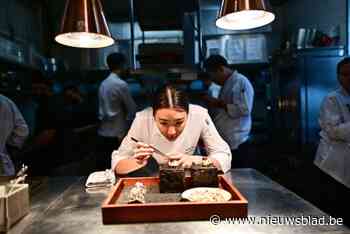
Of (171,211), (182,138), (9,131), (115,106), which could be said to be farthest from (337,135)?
(9,131)

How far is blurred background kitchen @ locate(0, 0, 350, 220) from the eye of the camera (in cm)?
301

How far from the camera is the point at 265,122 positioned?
409cm

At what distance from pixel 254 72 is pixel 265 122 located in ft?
2.18

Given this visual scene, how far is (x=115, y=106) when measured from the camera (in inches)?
120

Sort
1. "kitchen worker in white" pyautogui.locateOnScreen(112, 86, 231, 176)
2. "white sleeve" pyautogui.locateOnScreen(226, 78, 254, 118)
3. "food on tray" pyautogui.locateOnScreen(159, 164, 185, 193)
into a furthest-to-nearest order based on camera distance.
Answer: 1. "white sleeve" pyautogui.locateOnScreen(226, 78, 254, 118)
2. "kitchen worker in white" pyautogui.locateOnScreen(112, 86, 231, 176)
3. "food on tray" pyautogui.locateOnScreen(159, 164, 185, 193)

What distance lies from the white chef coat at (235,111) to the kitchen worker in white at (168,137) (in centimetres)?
94

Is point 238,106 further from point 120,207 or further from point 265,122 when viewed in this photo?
point 120,207

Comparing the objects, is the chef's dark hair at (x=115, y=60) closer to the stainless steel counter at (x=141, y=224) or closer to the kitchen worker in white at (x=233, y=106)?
the kitchen worker in white at (x=233, y=106)

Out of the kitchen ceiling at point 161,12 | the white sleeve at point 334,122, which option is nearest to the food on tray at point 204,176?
the white sleeve at point 334,122

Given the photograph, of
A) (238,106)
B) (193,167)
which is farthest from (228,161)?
(238,106)

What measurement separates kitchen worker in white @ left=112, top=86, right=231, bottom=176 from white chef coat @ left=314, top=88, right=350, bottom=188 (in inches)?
33.0

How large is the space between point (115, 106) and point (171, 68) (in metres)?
0.66

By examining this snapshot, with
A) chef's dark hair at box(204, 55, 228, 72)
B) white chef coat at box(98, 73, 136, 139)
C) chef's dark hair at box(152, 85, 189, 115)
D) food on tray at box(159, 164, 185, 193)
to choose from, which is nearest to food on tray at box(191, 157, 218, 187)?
food on tray at box(159, 164, 185, 193)

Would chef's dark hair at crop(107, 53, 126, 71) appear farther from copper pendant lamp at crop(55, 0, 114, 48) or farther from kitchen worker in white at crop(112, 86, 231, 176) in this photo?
copper pendant lamp at crop(55, 0, 114, 48)
